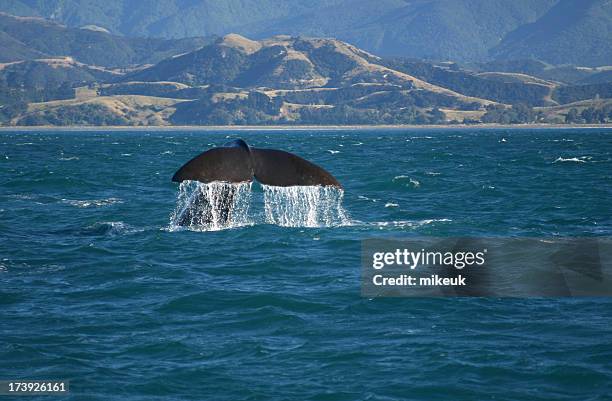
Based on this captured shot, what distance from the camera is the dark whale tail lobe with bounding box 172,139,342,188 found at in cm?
1596

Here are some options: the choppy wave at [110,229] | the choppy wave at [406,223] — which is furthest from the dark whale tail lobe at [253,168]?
the choppy wave at [406,223]

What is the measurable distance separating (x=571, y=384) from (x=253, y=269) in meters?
8.97

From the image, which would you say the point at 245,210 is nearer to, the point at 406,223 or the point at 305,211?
the point at 305,211

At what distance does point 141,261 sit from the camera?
1969cm

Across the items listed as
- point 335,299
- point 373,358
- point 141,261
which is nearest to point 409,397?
point 373,358

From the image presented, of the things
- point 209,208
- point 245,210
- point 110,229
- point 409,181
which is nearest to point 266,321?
point 209,208

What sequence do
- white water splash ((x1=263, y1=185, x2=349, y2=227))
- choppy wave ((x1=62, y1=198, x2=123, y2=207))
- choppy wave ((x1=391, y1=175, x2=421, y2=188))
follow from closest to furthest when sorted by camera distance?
white water splash ((x1=263, y1=185, x2=349, y2=227))
choppy wave ((x1=62, y1=198, x2=123, y2=207))
choppy wave ((x1=391, y1=175, x2=421, y2=188))

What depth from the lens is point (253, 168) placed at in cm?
1627

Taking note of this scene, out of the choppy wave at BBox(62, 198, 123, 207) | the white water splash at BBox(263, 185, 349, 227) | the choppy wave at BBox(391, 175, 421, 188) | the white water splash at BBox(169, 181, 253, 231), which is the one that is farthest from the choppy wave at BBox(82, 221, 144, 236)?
the choppy wave at BBox(391, 175, 421, 188)

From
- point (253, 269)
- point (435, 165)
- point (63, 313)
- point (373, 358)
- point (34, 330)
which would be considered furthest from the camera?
point (435, 165)

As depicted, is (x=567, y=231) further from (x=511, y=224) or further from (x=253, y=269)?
(x=253, y=269)

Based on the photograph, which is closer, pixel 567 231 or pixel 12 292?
pixel 12 292

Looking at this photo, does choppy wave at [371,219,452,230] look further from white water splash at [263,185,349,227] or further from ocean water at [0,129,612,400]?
white water splash at [263,185,349,227]

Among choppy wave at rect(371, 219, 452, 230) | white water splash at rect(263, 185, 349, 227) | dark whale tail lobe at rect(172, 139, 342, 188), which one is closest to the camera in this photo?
dark whale tail lobe at rect(172, 139, 342, 188)
